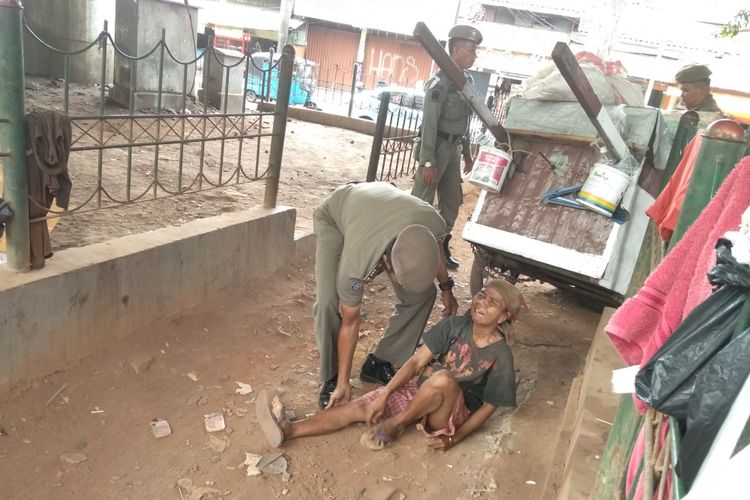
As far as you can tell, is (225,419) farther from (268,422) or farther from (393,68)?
(393,68)

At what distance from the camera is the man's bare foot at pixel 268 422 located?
2.77 meters

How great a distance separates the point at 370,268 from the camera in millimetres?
2830

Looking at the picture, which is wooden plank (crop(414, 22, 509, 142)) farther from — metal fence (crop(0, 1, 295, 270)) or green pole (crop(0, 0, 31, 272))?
green pole (crop(0, 0, 31, 272))

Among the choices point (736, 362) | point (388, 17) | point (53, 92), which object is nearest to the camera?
point (736, 362)

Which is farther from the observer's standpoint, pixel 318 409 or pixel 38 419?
pixel 318 409

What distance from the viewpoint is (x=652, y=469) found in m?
1.08

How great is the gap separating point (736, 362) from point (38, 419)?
9.61 ft

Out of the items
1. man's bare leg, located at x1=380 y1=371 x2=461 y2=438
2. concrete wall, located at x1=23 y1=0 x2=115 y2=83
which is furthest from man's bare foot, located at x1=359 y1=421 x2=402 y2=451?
concrete wall, located at x1=23 y1=0 x2=115 y2=83

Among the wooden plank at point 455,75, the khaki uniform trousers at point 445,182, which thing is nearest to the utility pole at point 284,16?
the khaki uniform trousers at point 445,182

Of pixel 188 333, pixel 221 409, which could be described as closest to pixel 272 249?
pixel 188 333

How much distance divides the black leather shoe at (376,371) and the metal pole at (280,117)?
1629 mm

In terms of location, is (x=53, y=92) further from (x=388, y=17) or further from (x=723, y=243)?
(x=388, y=17)

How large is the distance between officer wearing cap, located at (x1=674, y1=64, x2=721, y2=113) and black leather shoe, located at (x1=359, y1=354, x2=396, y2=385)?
3.59 metres

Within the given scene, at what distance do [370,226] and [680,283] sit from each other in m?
1.73
